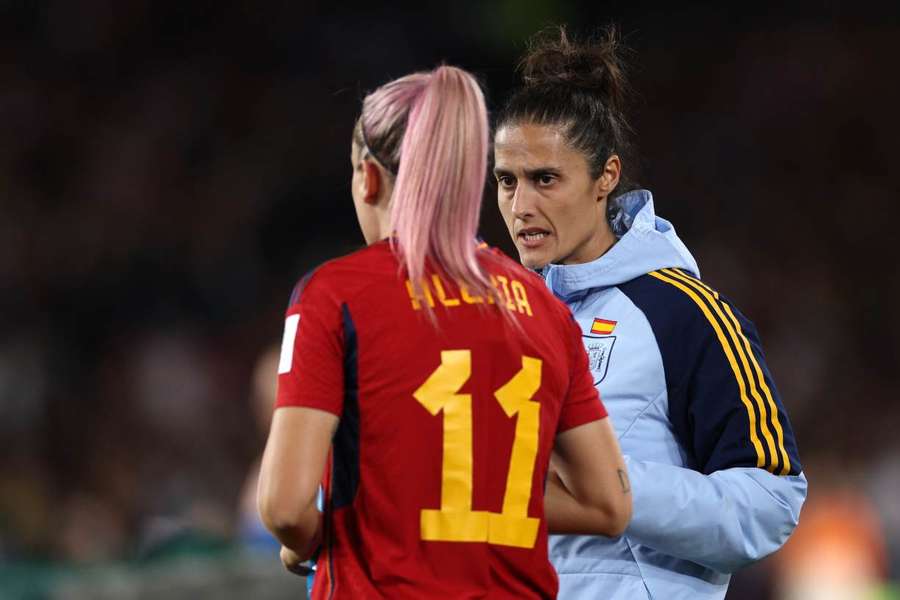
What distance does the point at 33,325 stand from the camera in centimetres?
921

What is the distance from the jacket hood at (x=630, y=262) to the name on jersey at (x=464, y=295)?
750 mm

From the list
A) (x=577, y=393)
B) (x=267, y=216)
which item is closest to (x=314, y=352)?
(x=577, y=393)

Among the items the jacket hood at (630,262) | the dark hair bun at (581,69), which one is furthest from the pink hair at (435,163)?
the dark hair bun at (581,69)

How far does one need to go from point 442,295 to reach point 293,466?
13.3 inches

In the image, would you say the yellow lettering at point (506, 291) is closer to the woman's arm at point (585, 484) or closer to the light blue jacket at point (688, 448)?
the woman's arm at point (585, 484)

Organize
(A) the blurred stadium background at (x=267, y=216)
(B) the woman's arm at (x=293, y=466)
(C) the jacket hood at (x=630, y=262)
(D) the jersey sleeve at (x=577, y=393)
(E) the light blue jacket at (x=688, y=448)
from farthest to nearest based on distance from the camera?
(A) the blurred stadium background at (x=267, y=216), (C) the jacket hood at (x=630, y=262), (E) the light blue jacket at (x=688, y=448), (D) the jersey sleeve at (x=577, y=393), (B) the woman's arm at (x=293, y=466)

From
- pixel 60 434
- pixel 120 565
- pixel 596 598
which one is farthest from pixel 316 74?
pixel 596 598

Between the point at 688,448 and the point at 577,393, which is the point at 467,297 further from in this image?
the point at 688,448

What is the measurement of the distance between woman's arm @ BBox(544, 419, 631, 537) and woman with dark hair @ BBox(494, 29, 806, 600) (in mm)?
327

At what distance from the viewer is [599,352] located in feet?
8.95

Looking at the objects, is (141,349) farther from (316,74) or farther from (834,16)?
(834,16)

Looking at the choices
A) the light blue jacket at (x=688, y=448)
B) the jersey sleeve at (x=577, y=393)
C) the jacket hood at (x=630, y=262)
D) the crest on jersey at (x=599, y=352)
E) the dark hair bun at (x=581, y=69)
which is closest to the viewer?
the jersey sleeve at (x=577, y=393)

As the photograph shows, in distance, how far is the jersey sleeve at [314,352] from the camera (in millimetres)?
1909

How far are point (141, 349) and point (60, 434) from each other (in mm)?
811
